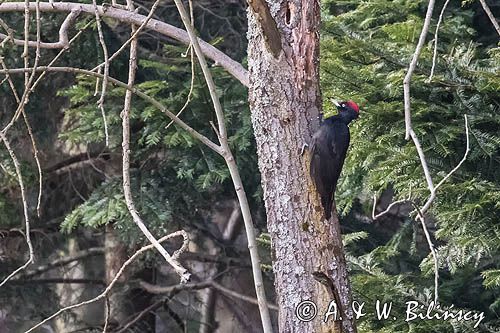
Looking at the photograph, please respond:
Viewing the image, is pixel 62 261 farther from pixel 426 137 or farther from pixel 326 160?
pixel 326 160

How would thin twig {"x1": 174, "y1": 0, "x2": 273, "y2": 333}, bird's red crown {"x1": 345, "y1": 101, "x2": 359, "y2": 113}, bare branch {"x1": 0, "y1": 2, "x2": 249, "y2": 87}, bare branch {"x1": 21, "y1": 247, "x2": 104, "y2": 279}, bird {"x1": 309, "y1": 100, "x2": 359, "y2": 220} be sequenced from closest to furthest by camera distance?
thin twig {"x1": 174, "y1": 0, "x2": 273, "y2": 333}
bird {"x1": 309, "y1": 100, "x2": 359, "y2": 220}
bare branch {"x1": 0, "y1": 2, "x2": 249, "y2": 87}
bird's red crown {"x1": 345, "y1": 101, "x2": 359, "y2": 113}
bare branch {"x1": 21, "y1": 247, "x2": 104, "y2": 279}

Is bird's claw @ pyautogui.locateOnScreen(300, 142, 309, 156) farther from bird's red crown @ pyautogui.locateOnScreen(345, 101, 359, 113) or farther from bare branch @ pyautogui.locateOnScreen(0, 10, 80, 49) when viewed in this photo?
bare branch @ pyautogui.locateOnScreen(0, 10, 80, 49)

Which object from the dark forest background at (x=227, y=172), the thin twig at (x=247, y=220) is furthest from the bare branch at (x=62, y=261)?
the thin twig at (x=247, y=220)

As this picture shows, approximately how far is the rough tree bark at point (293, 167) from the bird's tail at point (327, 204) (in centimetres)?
2

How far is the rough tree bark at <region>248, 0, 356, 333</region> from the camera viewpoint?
2.84 metres

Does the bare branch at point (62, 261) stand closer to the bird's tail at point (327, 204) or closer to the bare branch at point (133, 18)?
→ the bare branch at point (133, 18)

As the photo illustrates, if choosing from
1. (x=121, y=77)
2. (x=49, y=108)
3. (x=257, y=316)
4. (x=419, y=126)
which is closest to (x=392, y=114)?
(x=419, y=126)

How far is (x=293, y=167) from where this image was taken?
113 inches

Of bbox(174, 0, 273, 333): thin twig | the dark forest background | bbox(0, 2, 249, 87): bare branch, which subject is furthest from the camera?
the dark forest background

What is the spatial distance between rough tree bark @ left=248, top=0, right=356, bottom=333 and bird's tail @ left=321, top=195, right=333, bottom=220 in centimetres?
2

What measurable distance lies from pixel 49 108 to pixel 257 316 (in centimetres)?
236

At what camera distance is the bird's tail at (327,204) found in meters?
2.83

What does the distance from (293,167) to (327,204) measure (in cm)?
17

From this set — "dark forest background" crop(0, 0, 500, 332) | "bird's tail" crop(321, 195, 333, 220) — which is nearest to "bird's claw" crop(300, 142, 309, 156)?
"bird's tail" crop(321, 195, 333, 220)
